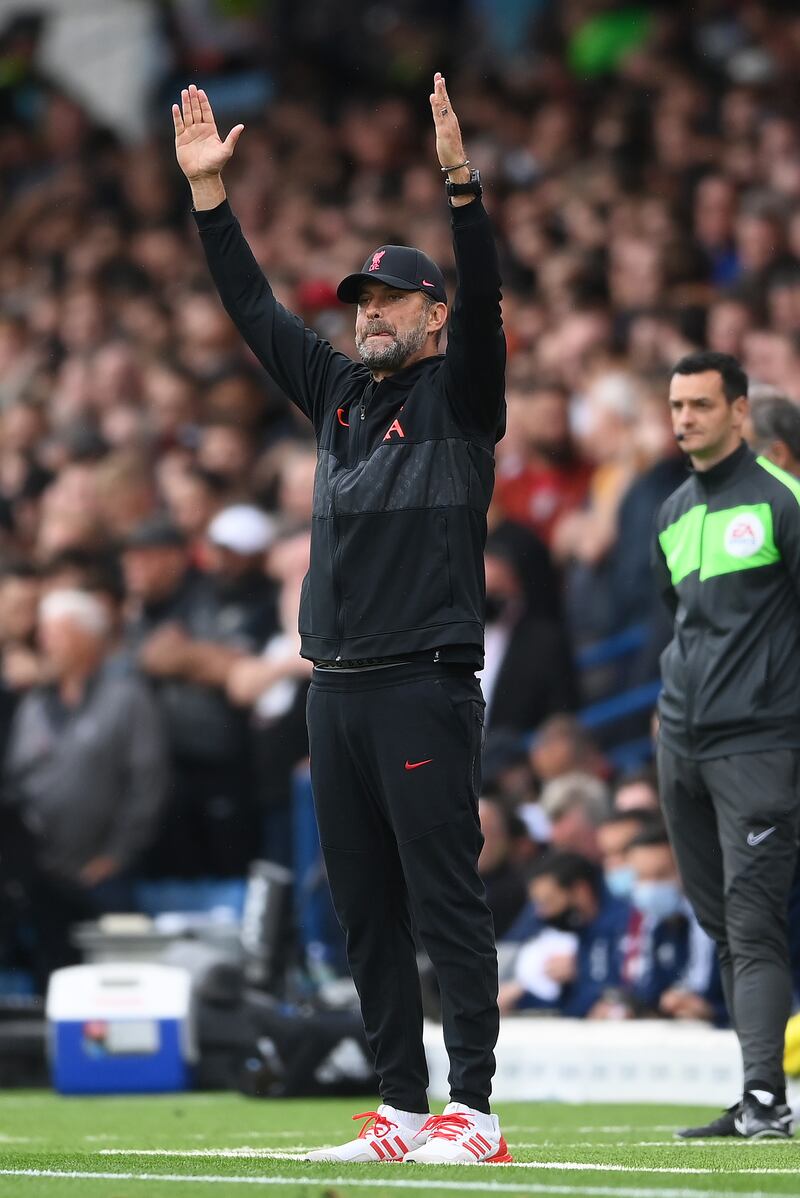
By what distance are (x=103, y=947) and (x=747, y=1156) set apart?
581 centimetres

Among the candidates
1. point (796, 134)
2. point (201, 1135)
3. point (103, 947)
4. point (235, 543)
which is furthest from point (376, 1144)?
point (796, 134)

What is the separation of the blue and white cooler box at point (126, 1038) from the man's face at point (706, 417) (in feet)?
13.6

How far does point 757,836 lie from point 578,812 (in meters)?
3.77

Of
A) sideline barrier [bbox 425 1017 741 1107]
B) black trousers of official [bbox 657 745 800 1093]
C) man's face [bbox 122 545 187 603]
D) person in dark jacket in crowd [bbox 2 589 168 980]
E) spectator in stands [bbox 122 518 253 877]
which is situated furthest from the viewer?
man's face [bbox 122 545 187 603]

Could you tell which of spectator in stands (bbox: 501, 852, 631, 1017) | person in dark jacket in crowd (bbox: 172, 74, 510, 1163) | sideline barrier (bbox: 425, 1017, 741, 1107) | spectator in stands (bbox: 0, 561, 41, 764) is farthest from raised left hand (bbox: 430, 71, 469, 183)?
spectator in stands (bbox: 0, 561, 41, 764)

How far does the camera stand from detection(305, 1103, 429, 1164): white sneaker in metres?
5.11

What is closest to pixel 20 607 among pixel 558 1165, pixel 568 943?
pixel 568 943

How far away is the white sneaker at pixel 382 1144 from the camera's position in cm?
511

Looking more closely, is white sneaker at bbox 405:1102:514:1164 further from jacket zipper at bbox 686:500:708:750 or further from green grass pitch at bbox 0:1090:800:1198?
jacket zipper at bbox 686:500:708:750

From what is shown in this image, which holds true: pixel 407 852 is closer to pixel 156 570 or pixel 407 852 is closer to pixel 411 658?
pixel 411 658

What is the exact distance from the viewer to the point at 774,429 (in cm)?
688

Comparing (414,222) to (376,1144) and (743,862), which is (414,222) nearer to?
(743,862)

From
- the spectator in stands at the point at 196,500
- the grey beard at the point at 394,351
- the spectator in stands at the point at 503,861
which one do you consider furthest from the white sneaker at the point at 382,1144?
the spectator in stands at the point at 196,500

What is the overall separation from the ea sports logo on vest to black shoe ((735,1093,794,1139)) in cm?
150
